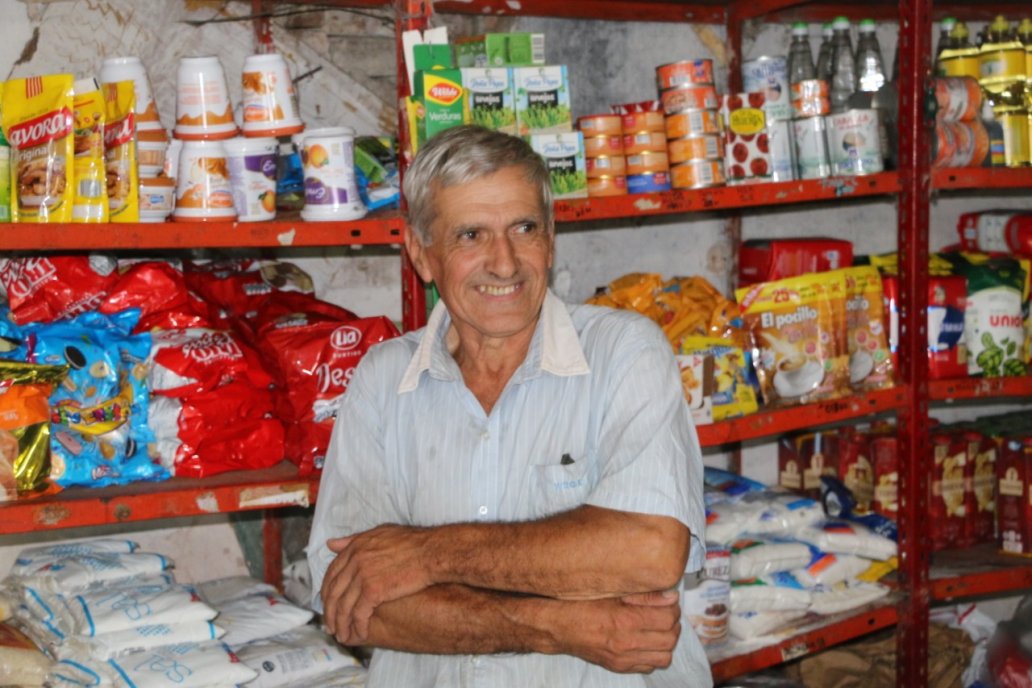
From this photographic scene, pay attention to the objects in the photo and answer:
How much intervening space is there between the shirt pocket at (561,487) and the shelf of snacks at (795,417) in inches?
35.8

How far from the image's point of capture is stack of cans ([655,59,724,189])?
122 inches

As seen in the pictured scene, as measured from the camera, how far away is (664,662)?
6.86 feet

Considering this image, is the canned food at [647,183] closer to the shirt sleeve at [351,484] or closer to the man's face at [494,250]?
the man's face at [494,250]

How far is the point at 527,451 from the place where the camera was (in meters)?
2.23

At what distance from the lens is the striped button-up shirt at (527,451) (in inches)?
83.8

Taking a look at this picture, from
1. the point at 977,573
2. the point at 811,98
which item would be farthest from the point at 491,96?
the point at 977,573

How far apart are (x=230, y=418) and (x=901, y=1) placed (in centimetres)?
207

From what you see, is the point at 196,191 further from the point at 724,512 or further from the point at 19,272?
the point at 724,512

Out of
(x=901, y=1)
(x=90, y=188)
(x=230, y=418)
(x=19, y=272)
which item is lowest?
(x=230, y=418)

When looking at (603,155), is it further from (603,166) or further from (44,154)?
(44,154)

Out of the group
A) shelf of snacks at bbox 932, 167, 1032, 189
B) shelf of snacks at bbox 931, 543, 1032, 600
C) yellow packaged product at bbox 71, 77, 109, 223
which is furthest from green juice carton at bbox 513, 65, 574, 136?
shelf of snacks at bbox 931, 543, 1032, 600

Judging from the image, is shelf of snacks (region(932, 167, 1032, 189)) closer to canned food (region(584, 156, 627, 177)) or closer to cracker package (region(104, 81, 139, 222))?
canned food (region(584, 156, 627, 177))

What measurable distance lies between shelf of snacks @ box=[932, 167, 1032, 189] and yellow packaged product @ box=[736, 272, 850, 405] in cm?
41

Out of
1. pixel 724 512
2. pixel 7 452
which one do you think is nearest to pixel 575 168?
pixel 724 512
